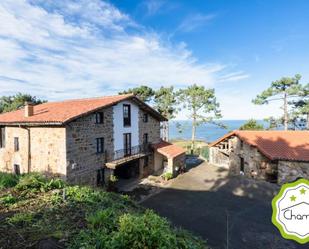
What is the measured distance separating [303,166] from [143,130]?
46.7 ft

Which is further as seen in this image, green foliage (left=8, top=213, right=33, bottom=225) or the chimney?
the chimney

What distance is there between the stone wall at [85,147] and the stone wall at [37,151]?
0.52 metres

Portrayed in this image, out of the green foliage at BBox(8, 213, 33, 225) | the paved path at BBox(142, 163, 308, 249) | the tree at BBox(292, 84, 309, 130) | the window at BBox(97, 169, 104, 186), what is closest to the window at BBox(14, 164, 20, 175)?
the window at BBox(97, 169, 104, 186)

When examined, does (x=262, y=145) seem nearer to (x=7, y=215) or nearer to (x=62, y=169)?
(x=62, y=169)

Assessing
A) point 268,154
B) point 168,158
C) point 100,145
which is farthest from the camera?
point 168,158

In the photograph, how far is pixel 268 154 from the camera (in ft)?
57.3

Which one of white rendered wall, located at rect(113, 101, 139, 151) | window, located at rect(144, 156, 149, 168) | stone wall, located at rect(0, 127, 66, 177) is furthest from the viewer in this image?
window, located at rect(144, 156, 149, 168)

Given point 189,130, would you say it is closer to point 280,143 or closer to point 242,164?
point 242,164

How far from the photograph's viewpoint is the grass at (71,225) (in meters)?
4.10

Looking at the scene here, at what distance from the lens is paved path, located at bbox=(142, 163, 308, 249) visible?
952cm

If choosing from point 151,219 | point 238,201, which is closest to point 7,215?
point 151,219

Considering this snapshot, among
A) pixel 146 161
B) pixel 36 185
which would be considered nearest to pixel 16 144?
pixel 36 185

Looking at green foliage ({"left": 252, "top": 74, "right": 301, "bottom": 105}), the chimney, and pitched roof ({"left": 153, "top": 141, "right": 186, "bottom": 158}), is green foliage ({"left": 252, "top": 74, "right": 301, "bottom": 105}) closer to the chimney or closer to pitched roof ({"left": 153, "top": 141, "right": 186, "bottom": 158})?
pitched roof ({"left": 153, "top": 141, "right": 186, "bottom": 158})

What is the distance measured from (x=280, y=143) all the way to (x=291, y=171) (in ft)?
10.7
